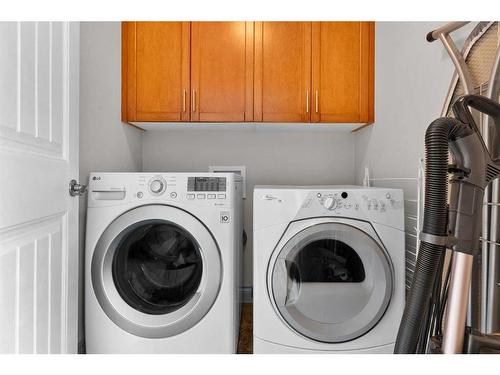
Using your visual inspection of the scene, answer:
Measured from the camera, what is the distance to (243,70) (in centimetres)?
200

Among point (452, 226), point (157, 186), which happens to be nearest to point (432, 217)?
point (452, 226)

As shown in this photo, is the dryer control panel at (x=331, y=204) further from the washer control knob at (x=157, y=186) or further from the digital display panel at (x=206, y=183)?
the washer control knob at (x=157, y=186)

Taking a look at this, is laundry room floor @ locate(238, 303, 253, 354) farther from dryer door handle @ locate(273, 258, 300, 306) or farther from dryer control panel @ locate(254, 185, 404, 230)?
dryer control panel @ locate(254, 185, 404, 230)

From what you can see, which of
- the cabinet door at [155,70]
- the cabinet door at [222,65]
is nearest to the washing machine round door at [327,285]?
the cabinet door at [222,65]

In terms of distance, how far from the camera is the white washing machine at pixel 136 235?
151 cm

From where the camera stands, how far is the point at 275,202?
4.92ft

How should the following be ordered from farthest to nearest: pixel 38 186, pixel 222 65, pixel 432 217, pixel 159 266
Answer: pixel 222 65 < pixel 159 266 < pixel 38 186 < pixel 432 217

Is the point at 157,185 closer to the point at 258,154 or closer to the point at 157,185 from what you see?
the point at 157,185

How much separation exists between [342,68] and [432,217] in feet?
5.11

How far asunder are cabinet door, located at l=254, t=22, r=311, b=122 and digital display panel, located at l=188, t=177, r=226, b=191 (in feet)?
2.04

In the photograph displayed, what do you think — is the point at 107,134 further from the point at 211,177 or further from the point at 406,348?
the point at 406,348

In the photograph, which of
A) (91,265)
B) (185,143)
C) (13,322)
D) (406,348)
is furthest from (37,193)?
(185,143)
